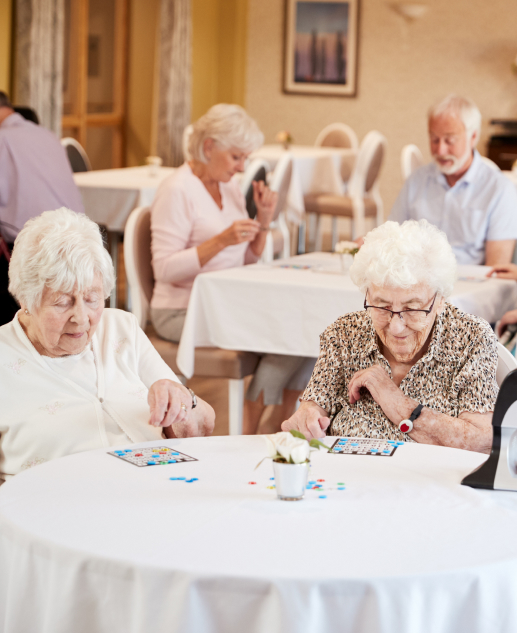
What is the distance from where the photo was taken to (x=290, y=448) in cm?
150

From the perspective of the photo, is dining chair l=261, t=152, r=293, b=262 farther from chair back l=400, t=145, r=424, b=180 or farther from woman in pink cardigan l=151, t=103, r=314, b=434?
woman in pink cardigan l=151, t=103, r=314, b=434

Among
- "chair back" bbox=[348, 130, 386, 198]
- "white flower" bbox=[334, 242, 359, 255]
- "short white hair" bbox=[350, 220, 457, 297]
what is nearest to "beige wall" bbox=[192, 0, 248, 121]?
"chair back" bbox=[348, 130, 386, 198]

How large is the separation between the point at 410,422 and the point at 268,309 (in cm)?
133

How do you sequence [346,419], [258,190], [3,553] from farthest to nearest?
[258,190], [346,419], [3,553]

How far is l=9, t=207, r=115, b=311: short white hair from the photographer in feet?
6.31

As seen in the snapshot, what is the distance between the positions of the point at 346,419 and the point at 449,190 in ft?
6.83

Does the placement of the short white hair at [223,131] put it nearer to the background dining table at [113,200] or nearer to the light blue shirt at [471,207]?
the light blue shirt at [471,207]

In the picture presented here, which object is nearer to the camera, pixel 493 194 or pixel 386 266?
pixel 386 266

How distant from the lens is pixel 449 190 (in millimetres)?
3936

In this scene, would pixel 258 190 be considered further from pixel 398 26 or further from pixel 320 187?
pixel 398 26

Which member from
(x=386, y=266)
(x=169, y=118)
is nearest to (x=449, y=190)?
(x=386, y=266)

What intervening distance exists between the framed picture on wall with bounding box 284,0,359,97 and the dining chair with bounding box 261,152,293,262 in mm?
3637

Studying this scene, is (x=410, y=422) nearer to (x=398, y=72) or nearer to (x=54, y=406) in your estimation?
(x=54, y=406)

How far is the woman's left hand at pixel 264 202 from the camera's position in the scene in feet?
12.4
